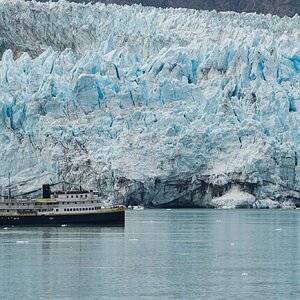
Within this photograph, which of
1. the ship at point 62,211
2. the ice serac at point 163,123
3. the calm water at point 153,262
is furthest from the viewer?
the ice serac at point 163,123

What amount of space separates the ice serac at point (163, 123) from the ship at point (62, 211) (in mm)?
9759

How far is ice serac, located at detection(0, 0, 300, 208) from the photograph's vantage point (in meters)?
58.9

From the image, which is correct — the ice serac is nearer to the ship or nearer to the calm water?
the ship

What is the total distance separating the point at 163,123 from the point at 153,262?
2838 centimetres

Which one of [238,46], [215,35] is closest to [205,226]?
[238,46]

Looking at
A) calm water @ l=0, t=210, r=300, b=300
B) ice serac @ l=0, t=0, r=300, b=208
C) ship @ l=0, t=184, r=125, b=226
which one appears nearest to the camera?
calm water @ l=0, t=210, r=300, b=300

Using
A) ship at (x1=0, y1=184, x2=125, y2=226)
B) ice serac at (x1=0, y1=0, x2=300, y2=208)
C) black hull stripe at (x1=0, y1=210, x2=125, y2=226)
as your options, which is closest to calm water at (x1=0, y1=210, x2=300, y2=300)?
black hull stripe at (x1=0, y1=210, x2=125, y2=226)

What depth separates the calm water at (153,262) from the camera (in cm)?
2572

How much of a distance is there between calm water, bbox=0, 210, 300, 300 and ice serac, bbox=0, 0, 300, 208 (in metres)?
11.1

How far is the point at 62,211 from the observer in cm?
4784

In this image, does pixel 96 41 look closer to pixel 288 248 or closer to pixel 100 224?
pixel 100 224

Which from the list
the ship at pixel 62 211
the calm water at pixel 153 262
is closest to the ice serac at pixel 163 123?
the ship at pixel 62 211

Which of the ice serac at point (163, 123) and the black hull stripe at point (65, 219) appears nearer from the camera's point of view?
the black hull stripe at point (65, 219)

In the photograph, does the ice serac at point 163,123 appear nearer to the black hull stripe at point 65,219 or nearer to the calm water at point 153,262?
the black hull stripe at point 65,219
